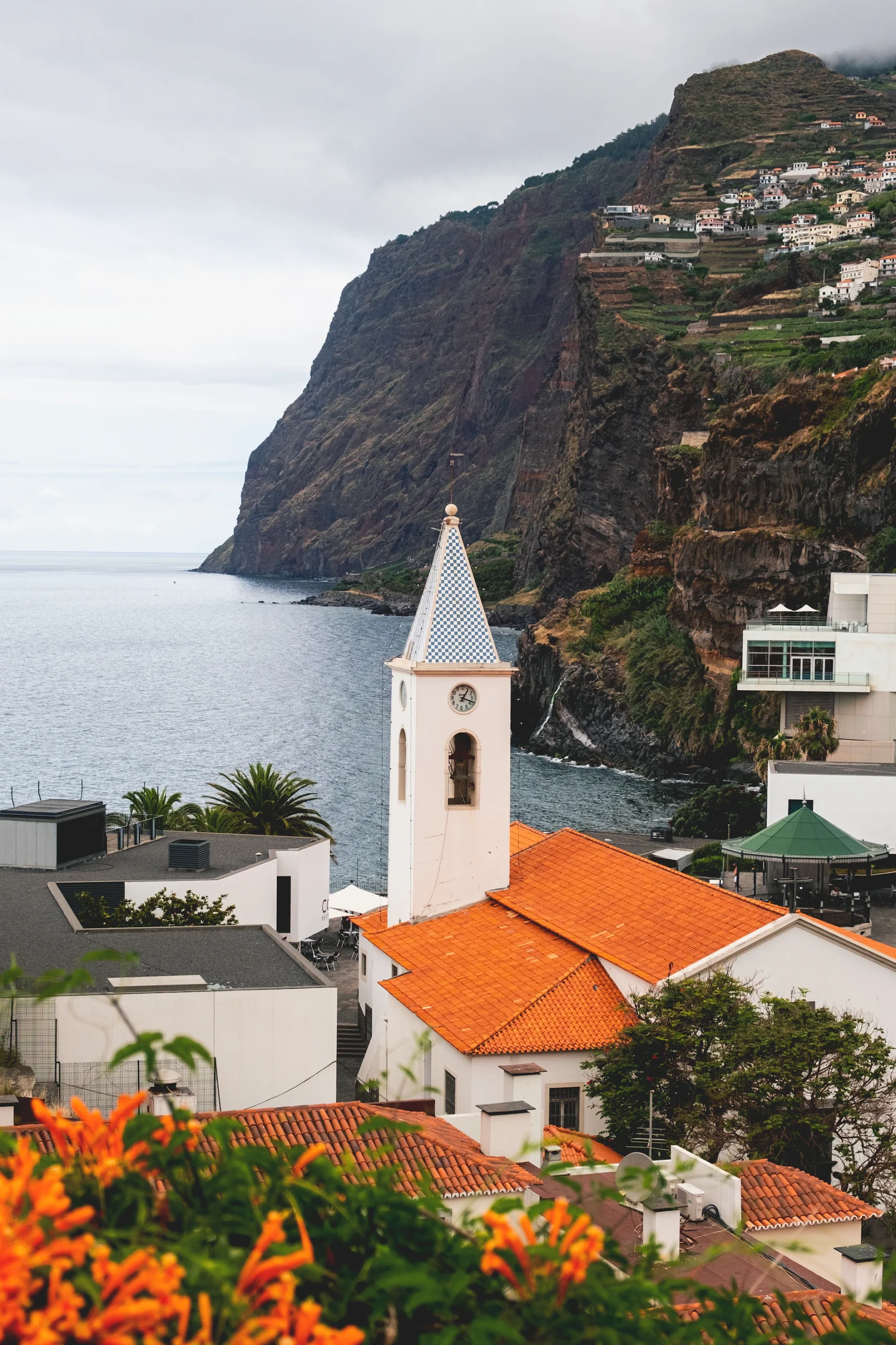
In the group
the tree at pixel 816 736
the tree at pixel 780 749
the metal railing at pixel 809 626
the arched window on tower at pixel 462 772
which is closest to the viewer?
the arched window on tower at pixel 462 772

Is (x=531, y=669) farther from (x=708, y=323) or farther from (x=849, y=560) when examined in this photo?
(x=708, y=323)

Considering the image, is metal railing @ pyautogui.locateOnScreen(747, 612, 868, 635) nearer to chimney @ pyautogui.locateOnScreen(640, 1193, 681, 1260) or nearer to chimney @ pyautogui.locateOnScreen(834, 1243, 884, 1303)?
chimney @ pyautogui.locateOnScreen(834, 1243, 884, 1303)

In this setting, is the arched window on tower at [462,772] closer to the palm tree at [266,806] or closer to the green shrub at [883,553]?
the palm tree at [266,806]

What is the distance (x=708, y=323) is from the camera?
153500 millimetres

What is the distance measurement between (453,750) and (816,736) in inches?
1620

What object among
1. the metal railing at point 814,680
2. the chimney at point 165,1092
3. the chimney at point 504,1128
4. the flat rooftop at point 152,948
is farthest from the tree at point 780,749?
the chimney at point 165,1092

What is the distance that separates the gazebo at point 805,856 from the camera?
35.7m

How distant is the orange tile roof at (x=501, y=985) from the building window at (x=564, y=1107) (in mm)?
837

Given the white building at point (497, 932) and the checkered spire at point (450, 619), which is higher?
the checkered spire at point (450, 619)

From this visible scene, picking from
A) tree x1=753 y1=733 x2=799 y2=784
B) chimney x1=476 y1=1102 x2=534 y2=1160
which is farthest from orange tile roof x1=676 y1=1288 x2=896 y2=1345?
tree x1=753 y1=733 x2=799 y2=784

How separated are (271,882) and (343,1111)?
2077 centimetres

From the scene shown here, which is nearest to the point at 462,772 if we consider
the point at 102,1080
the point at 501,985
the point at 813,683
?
the point at 501,985

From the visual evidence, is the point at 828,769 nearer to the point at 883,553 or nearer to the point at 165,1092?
the point at 165,1092

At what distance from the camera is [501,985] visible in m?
28.0
